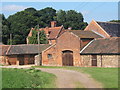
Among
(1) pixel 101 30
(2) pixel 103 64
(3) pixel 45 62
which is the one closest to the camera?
(2) pixel 103 64

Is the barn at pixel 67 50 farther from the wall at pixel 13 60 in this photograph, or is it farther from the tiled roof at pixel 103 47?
the wall at pixel 13 60

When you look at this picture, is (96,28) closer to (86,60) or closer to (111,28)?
(111,28)

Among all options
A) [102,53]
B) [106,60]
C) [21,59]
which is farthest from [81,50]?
[21,59]

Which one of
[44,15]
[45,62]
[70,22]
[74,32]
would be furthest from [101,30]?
[44,15]

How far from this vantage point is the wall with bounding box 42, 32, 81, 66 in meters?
40.2

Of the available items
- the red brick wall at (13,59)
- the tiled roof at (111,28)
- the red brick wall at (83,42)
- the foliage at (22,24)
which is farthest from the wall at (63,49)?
the foliage at (22,24)

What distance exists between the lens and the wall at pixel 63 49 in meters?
40.2

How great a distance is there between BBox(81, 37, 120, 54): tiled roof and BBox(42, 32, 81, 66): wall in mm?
1693

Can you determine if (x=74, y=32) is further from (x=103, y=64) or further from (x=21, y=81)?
(x=21, y=81)

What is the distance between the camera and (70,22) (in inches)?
4254

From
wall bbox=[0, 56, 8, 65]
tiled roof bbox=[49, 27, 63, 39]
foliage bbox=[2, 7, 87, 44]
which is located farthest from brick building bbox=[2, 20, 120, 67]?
foliage bbox=[2, 7, 87, 44]

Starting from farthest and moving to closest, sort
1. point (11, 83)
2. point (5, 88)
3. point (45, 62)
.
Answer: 1. point (45, 62)
2. point (11, 83)
3. point (5, 88)

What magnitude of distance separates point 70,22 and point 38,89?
91053mm

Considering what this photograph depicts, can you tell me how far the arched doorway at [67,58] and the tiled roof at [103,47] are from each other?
2.84 metres
